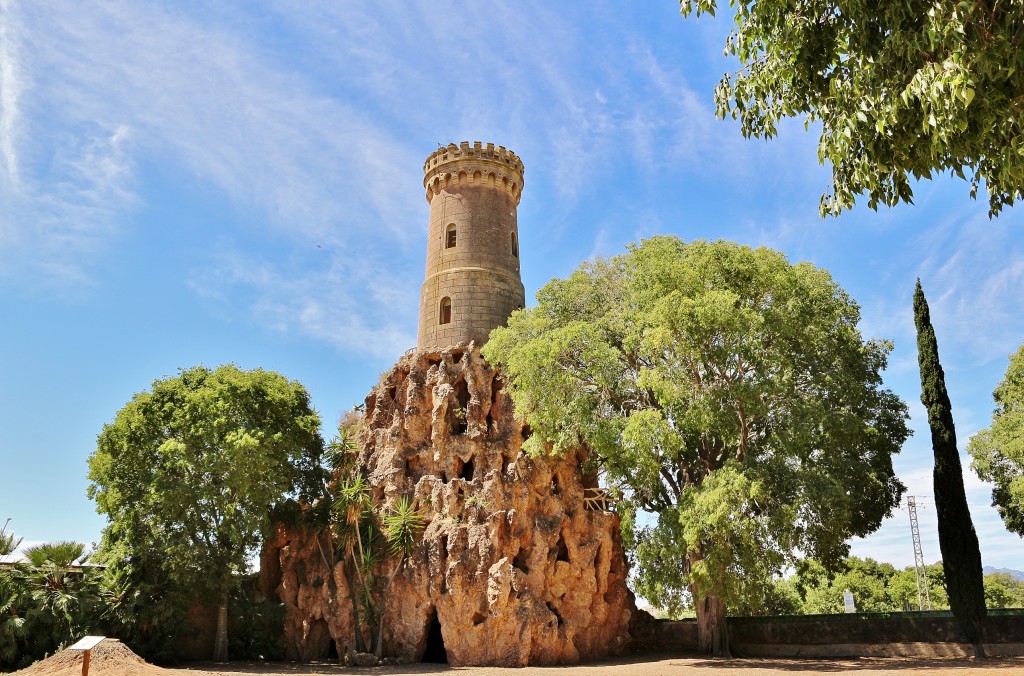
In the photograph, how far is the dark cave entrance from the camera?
90.6 ft

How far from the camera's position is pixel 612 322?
27609 millimetres

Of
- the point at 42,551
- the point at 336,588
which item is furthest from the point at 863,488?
the point at 42,551

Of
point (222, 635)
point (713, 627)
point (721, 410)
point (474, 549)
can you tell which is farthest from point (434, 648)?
point (721, 410)

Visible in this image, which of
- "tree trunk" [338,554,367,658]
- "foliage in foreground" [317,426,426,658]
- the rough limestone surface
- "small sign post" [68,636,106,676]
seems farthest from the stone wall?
"small sign post" [68,636,106,676]

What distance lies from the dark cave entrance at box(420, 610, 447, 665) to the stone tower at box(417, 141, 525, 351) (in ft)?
37.1

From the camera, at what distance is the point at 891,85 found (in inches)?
362

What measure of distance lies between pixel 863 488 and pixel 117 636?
84.0ft

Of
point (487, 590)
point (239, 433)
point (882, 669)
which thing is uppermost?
point (239, 433)

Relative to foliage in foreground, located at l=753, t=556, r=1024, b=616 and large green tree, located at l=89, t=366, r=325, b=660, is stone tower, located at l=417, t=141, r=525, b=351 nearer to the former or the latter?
large green tree, located at l=89, t=366, r=325, b=660

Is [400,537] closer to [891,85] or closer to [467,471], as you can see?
[467,471]

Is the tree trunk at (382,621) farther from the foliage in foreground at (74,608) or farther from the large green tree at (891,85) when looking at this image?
the large green tree at (891,85)

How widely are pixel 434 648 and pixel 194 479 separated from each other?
11.1m

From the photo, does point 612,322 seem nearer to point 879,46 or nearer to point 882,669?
point 882,669

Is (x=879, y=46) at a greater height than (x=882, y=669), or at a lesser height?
greater
